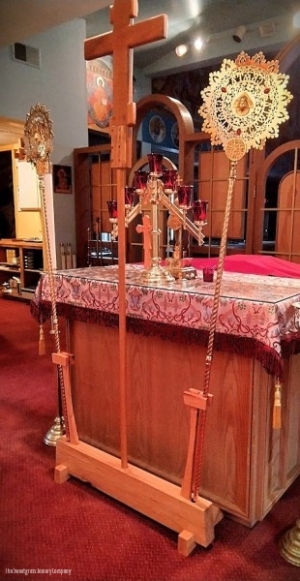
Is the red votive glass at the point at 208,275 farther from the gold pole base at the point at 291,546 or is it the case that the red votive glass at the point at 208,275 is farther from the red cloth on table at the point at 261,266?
the gold pole base at the point at 291,546

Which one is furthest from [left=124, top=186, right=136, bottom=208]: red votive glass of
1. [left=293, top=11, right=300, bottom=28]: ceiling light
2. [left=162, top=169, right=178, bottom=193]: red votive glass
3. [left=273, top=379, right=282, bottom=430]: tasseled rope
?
[left=293, top=11, right=300, bottom=28]: ceiling light

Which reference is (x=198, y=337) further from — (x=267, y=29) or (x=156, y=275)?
(x=267, y=29)

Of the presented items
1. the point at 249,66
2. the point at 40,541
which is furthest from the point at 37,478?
the point at 249,66

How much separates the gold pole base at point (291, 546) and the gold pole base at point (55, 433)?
46.3 inches

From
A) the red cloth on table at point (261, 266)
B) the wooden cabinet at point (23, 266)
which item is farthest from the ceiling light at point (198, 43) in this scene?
the red cloth on table at point (261, 266)

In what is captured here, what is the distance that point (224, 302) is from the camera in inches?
62.8

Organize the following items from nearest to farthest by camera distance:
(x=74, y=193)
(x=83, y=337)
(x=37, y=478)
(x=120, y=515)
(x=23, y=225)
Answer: (x=120, y=515), (x=37, y=478), (x=83, y=337), (x=74, y=193), (x=23, y=225)

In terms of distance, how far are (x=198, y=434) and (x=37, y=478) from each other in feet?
2.83

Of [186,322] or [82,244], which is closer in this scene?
[186,322]

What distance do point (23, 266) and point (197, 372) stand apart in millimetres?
5265

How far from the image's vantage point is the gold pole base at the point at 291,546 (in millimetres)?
1529

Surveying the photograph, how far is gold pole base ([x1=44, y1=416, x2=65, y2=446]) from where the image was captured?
7.60 feet

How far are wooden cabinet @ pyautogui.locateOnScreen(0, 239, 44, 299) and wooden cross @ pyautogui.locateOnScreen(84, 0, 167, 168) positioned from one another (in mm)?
4909

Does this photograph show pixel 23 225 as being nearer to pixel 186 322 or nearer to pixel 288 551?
pixel 186 322
